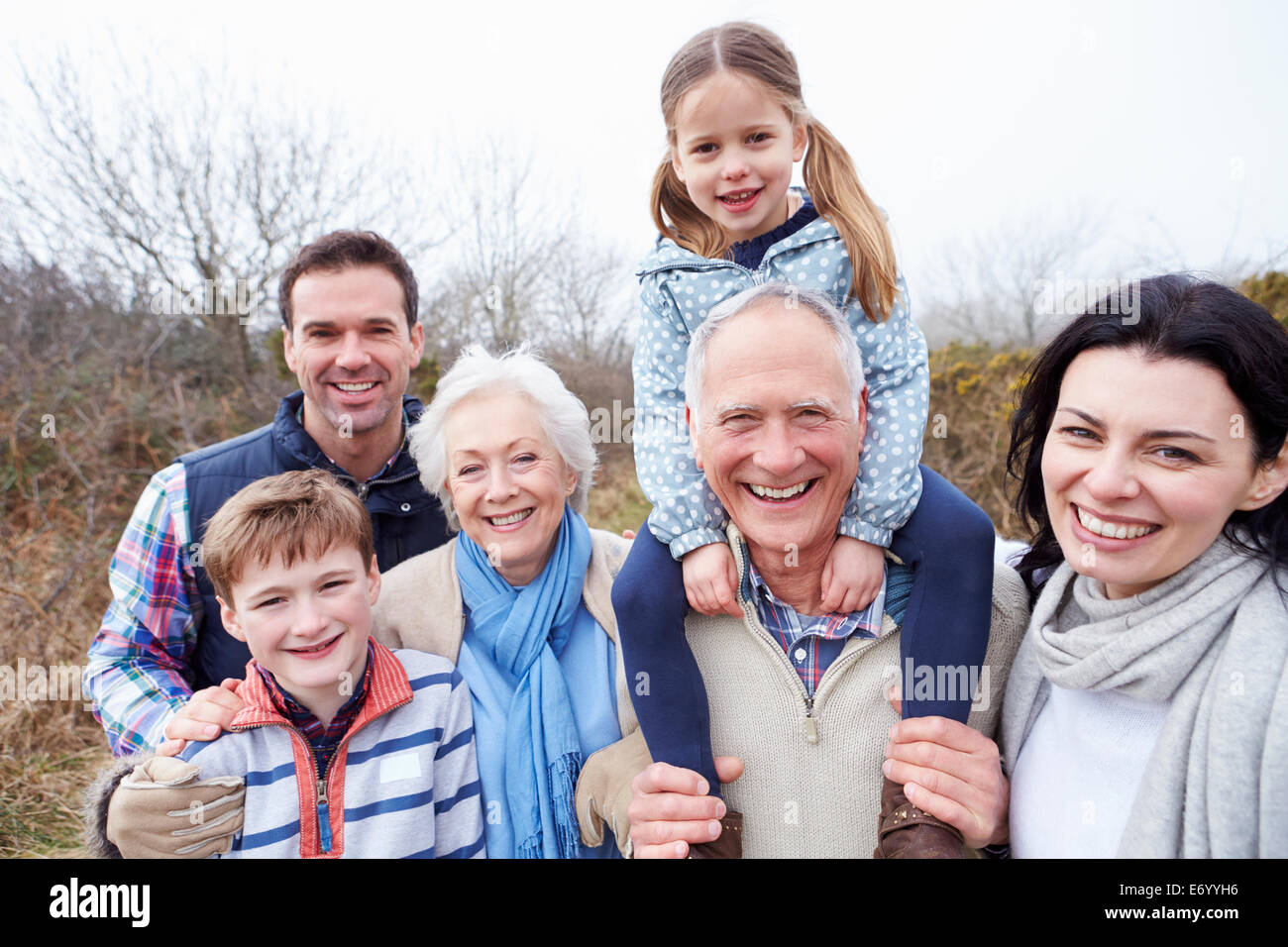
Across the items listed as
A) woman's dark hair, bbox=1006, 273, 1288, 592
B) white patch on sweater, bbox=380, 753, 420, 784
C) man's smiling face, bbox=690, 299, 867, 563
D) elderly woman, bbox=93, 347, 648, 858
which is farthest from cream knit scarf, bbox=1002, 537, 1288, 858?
white patch on sweater, bbox=380, 753, 420, 784

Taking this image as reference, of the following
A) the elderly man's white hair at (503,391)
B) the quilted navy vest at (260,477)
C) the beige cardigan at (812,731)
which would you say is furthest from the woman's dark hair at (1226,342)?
the quilted navy vest at (260,477)

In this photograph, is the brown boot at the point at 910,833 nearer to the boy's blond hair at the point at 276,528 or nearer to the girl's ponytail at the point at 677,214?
the boy's blond hair at the point at 276,528

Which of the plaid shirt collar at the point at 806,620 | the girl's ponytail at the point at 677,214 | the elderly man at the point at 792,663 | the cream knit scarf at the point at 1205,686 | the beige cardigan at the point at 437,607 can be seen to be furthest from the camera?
the girl's ponytail at the point at 677,214

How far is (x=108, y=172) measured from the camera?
10.3m

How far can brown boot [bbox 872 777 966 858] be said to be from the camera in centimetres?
190

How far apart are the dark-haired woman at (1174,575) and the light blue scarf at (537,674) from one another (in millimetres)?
1325

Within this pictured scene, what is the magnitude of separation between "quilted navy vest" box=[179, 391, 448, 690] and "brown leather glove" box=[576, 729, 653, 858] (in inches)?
47.2

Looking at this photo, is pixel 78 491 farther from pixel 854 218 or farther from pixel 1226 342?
pixel 1226 342

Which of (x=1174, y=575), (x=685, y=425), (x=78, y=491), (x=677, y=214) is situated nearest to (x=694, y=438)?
(x=685, y=425)

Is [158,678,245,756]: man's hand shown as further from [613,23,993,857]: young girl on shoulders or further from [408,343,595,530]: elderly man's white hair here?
[613,23,993,857]: young girl on shoulders

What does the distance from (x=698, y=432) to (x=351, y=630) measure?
3.74 ft

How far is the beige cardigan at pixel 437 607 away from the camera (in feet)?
8.20

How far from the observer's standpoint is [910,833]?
193 centimetres
